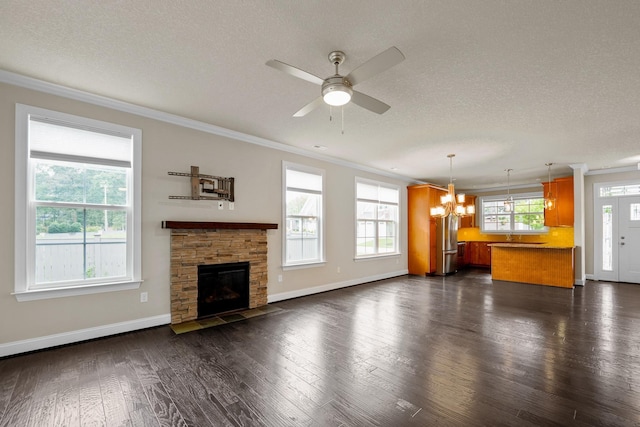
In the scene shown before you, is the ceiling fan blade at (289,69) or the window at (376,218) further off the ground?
the ceiling fan blade at (289,69)

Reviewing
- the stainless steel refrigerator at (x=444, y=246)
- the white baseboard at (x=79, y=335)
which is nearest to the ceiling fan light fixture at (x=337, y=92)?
the white baseboard at (x=79, y=335)

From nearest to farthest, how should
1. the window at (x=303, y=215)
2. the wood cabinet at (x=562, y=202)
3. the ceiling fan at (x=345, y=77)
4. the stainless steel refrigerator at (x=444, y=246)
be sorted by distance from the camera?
the ceiling fan at (x=345, y=77)
the window at (x=303, y=215)
the wood cabinet at (x=562, y=202)
the stainless steel refrigerator at (x=444, y=246)

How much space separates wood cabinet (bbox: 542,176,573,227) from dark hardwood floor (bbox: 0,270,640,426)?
3.62 m

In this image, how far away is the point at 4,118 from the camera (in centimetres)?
288

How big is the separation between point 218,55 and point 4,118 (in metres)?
2.29

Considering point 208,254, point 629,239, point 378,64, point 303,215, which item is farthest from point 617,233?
point 208,254

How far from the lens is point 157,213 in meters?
3.79

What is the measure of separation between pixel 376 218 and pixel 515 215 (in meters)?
5.20

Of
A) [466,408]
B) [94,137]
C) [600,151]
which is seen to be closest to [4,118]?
[94,137]

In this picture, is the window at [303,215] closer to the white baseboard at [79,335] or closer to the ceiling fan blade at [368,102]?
the white baseboard at [79,335]

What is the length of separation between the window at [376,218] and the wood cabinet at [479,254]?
12.5 ft

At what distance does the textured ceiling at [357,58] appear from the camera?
2.00 meters

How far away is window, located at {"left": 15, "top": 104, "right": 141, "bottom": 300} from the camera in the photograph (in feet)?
9.76

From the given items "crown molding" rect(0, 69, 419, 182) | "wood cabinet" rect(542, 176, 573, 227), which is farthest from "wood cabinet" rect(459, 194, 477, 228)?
"crown molding" rect(0, 69, 419, 182)
